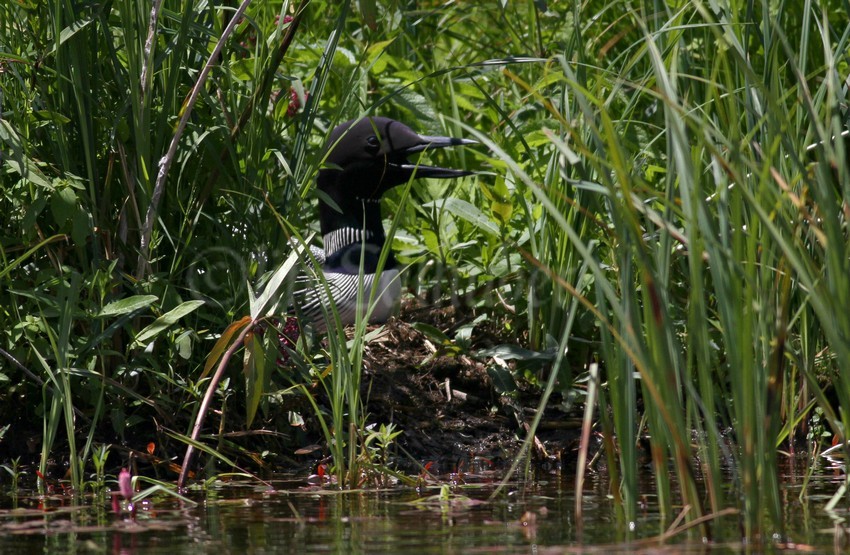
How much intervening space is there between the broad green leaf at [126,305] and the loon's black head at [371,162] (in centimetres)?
133

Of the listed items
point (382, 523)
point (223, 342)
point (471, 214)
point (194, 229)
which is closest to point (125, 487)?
point (223, 342)

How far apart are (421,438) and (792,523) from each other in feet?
4.05

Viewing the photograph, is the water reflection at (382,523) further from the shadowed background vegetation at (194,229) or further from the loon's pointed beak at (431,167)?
the loon's pointed beak at (431,167)

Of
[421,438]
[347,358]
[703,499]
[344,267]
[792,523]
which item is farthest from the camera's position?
[344,267]

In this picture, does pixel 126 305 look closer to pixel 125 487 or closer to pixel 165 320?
pixel 165 320

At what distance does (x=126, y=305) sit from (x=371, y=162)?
4.86ft

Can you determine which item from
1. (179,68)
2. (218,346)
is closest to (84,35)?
(179,68)

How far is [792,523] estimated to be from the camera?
1.97 meters

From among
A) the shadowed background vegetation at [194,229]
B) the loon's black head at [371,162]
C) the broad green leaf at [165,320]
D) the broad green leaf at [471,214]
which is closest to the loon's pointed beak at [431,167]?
the loon's black head at [371,162]

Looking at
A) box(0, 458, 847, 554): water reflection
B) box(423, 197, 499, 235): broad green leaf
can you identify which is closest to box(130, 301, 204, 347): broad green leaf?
box(0, 458, 847, 554): water reflection

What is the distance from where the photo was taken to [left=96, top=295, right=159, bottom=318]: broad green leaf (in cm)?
249

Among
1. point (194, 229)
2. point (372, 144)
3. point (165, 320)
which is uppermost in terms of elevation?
point (372, 144)

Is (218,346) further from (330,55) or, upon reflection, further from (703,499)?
(703,499)

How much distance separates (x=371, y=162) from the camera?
3.84 m
